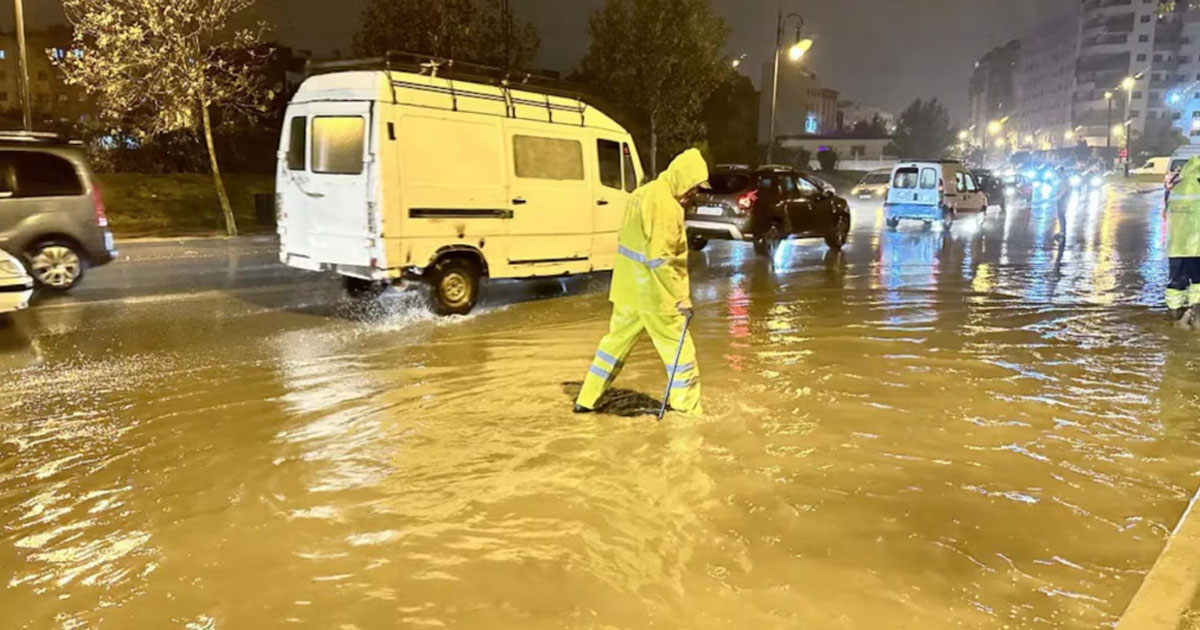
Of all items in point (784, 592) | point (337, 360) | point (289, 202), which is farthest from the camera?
Result: point (289, 202)

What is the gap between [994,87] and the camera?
178m

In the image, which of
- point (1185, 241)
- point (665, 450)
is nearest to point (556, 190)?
point (665, 450)

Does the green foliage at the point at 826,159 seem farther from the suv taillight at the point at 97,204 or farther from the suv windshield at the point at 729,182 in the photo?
the suv taillight at the point at 97,204

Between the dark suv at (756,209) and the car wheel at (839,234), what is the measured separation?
0.53m

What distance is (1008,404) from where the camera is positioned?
649 centimetres

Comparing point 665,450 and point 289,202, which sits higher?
point 289,202

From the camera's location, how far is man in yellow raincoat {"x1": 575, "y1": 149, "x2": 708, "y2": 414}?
5.60 m

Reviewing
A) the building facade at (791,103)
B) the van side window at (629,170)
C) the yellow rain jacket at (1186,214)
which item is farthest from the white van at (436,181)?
the building facade at (791,103)

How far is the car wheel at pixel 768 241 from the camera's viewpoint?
15822mm

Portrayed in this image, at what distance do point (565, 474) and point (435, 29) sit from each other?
2016 cm

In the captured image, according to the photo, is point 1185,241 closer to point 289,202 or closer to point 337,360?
point 337,360

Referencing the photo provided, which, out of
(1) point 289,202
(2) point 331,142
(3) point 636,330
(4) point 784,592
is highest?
(2) point 331,142

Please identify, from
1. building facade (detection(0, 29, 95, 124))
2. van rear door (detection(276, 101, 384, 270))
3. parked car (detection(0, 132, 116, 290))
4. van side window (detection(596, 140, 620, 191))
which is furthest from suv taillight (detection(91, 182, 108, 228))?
building facade (detection(0, 29, 95, 124))

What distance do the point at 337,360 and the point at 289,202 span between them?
2.97 meters
